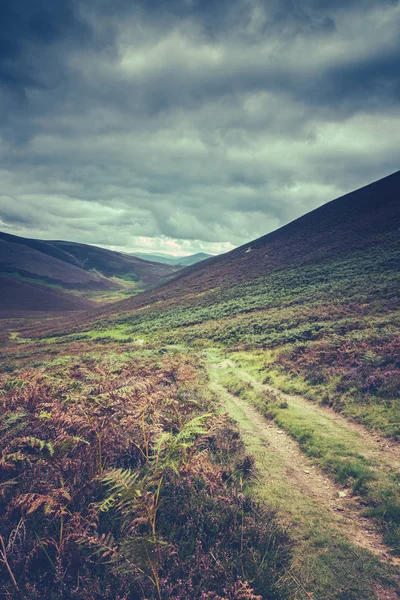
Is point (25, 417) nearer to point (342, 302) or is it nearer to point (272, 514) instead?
point (272, 514)

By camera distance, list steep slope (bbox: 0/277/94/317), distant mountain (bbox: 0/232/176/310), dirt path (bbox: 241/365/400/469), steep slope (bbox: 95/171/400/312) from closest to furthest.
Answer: dirt path (bbox: 241/365/400/469) < steep slope (bbox: 95/171/400/312) < steep slope (bbox: 0/277/94/317) < distant mountain (bbox: 0/232/176/310)

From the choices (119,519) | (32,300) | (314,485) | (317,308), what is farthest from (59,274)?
(314,485)

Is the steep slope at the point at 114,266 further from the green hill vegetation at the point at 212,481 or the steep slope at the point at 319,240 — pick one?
the green hill vegetation at the point at 212,481

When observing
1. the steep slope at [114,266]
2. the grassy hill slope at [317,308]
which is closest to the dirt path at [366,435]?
the grassy hill slope at [317,308]

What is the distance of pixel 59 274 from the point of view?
130 meters

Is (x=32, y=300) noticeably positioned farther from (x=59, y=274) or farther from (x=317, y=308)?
(x=317, y=308)

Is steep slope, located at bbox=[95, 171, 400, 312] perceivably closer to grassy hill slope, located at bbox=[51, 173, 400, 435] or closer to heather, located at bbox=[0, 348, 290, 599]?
grassy hill slope, located at bbox=[51, 173, 400, 435]

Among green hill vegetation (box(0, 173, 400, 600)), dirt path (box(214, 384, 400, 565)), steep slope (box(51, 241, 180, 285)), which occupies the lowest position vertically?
dirt path (box(214, 384, 400, 565))

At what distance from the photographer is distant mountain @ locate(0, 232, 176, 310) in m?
87.2

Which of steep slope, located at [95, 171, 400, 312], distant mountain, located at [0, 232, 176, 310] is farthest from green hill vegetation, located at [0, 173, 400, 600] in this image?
distant mountain, located at [0, 232, 176, 310]

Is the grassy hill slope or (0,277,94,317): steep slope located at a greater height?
the grassy hill slope

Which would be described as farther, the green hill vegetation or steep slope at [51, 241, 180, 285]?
steep slope at [51, 241, 180, 285]

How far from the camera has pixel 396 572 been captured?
407 centimetres

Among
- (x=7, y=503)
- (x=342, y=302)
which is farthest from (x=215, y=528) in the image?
(x=342, y=302)
